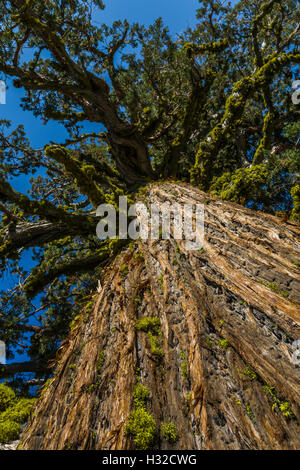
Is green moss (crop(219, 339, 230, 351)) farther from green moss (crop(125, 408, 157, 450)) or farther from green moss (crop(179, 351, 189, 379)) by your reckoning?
green moss (crop(125, 408, 157, 450))

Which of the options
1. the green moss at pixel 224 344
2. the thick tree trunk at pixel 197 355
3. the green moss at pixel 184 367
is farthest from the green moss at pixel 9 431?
the green moss at pixel 224 344

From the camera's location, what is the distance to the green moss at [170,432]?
4.87 feet

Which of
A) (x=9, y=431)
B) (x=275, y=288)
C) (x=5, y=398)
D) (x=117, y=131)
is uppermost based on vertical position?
(x=117, y=131)

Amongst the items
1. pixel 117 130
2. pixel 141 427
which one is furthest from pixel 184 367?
pixel 117 130

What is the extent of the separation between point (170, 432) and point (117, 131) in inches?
260

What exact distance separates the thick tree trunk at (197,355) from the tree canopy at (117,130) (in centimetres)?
156

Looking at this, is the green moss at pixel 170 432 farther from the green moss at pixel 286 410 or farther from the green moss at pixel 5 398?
the green moss at pixel 5 398

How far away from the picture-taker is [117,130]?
22.1 feet

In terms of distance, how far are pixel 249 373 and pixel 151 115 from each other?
24.0ft

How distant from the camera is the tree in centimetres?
446

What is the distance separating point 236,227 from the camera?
2.96 meters

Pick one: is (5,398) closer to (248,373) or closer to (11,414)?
(11,414)

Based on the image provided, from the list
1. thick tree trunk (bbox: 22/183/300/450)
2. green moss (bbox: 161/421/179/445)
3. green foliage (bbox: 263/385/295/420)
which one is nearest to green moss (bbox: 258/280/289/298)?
thick tree trunk (bbox: 22/183/300/450)
